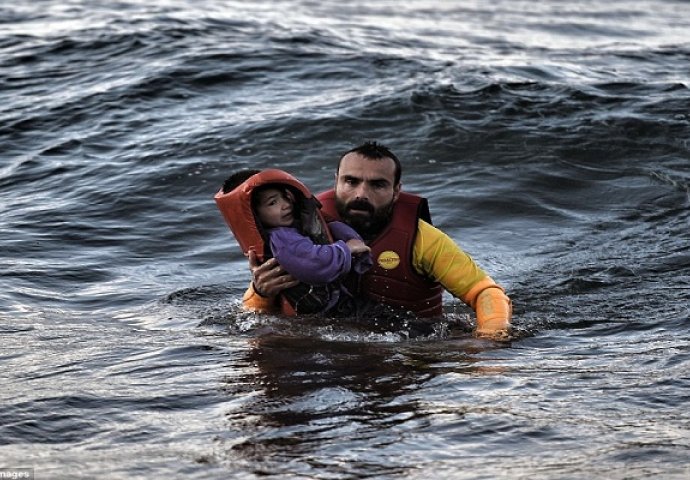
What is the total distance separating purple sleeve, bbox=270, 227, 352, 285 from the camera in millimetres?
6738

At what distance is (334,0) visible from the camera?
81.7 ft

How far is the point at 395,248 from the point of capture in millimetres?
7531

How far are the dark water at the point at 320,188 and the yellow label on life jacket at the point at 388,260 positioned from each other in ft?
1.40

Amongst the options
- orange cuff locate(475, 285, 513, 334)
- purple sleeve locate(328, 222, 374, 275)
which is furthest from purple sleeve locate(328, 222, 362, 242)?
orange cuff locate(475, 285, 513, 334)

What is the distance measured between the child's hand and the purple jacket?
0.10 meters

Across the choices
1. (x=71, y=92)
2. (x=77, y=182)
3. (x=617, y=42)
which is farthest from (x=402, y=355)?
(x=617, y=42)

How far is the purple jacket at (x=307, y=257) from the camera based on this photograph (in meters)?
6.74

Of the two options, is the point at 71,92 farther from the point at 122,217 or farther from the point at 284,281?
the point at 284,281

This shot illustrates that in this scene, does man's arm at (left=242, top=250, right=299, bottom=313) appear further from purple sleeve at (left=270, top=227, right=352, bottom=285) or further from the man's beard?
the man's beard

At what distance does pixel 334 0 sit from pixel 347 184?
59.3 feet

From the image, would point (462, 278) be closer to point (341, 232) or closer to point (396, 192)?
point (396, 192)

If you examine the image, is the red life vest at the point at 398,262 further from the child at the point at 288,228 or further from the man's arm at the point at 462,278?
the child at the point at 288,228

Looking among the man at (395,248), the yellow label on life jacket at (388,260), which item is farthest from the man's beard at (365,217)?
the yellow label on life jacket at (388,260)

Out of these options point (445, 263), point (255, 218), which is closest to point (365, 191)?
point (445, 263)
